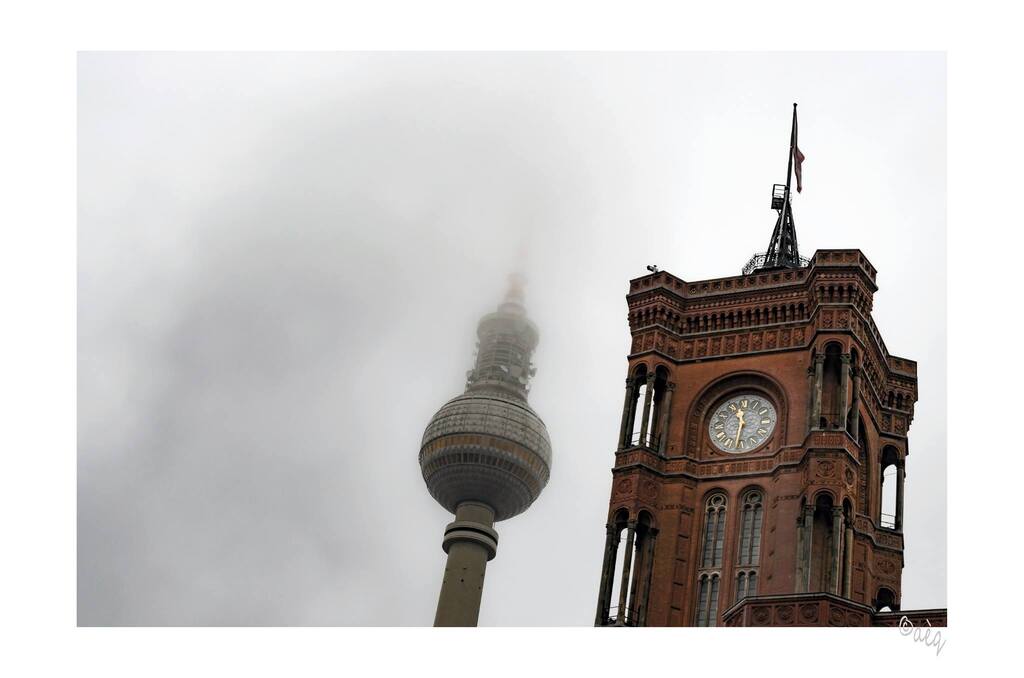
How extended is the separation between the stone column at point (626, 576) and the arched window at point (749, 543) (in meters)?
4.28

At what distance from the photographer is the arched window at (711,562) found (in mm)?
60875

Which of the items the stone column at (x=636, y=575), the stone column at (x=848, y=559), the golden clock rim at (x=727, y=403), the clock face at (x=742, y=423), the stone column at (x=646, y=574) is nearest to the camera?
the stone column at (x=848, y=559)

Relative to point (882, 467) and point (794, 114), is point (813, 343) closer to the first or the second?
point (882, 467)

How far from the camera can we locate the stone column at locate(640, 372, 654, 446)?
65438 millimetres

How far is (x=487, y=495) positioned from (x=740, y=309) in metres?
73.6

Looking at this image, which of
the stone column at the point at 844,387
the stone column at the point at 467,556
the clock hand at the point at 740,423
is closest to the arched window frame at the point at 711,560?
the clock hand at the point at 740,423

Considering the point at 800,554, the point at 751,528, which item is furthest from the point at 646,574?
the point at 800,554

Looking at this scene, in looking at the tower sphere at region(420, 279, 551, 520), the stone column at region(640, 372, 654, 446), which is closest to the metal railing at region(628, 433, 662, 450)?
the stone column at region(640, 372, 654, 446)

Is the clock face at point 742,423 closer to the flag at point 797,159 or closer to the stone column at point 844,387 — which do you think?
the stone column at point 844,387

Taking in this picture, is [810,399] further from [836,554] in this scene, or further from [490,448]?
[490,448]

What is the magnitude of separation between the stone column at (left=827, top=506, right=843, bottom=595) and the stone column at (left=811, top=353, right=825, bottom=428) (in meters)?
4.21

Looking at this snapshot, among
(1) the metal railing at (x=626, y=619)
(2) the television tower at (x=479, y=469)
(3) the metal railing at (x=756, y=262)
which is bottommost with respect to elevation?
Result: (1) the metal railing at (x=626, y=619)

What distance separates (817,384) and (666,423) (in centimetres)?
665

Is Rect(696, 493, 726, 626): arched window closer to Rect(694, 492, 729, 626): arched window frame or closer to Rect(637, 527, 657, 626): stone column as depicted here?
Rect(694, 492, 729, 626): arched window frame
